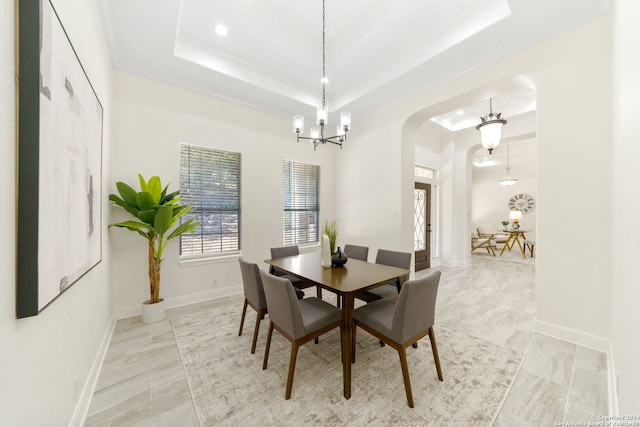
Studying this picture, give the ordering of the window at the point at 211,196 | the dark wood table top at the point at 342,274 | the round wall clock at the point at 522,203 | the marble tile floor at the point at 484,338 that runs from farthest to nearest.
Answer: the round wall clock at the point at 522,203, the window at the point at 211,196, the dark wood table top at the point at 342,274, the marble tile floor at the point at 484,338

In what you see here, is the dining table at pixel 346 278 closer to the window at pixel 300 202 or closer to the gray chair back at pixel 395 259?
the gray chair back at pixel 395 259

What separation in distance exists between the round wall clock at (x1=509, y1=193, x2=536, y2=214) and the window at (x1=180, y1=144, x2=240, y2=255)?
9483 millimetres

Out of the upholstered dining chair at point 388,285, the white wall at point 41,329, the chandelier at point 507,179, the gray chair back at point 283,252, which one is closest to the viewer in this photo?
the white wall at point 41,329

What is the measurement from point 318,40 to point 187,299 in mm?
3945

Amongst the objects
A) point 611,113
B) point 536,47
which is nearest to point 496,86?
point 536,47

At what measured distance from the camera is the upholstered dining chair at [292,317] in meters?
1.67

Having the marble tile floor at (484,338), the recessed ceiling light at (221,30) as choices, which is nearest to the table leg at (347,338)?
the marble tile floor at (484,338)

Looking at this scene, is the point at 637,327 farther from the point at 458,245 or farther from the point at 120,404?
the point at 458,245

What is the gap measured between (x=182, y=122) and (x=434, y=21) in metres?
3.43

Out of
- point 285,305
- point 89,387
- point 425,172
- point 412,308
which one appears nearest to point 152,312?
point 89,387

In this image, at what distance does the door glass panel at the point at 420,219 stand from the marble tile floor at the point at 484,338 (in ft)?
7.20

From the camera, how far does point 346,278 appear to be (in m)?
2.09

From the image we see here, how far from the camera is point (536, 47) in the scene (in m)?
2.51

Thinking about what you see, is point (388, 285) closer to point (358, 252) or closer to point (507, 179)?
point (358, 252)
